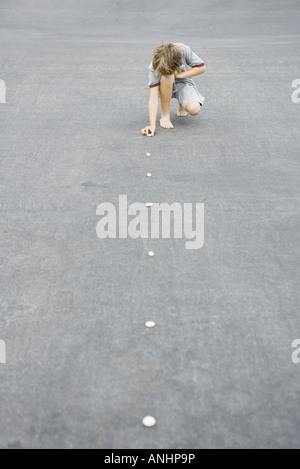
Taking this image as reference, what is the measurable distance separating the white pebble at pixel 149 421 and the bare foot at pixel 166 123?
7.32 feet

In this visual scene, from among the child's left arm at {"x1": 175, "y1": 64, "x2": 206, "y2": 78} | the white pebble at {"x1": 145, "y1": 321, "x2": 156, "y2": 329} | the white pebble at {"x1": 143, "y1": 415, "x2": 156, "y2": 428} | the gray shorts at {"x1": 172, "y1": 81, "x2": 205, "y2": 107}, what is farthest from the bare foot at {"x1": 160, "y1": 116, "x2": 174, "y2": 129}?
the white pebble at {"x1": 143, "y1": 415, "x2": 156, "y2": 428}

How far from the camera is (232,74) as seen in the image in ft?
13.3

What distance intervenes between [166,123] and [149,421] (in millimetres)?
2268

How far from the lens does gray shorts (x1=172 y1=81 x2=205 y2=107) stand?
126 inches

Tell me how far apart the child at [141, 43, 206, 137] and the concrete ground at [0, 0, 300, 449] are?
0.13 meters

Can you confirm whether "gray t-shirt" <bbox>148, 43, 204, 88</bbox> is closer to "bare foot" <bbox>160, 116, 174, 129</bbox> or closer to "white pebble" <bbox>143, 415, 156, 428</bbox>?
"bare foot" <bbox>160, 116, 174, 129</bbox>

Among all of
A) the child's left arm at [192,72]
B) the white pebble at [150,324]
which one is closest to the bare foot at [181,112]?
the child's left arm at [192,72]

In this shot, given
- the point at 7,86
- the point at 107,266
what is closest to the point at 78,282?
the point at 107,266

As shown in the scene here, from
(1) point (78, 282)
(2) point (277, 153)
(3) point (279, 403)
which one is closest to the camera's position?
(3) point (279, 403)

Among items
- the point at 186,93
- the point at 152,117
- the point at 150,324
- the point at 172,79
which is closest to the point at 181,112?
the point at 186,93

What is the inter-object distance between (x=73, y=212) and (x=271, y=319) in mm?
991

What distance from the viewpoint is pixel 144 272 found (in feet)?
5.97

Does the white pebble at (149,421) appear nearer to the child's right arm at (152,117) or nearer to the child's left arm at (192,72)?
the child's right arm at (152,117)
